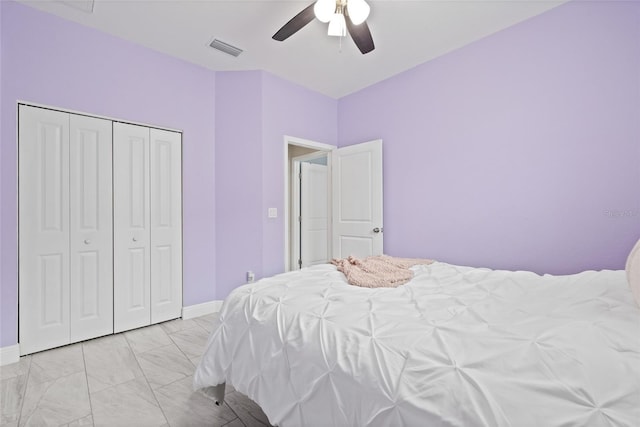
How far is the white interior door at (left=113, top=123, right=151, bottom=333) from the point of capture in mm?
2637

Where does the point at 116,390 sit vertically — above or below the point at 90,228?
below

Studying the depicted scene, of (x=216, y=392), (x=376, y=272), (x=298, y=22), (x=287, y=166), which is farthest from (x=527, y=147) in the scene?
(x=216, y=392)

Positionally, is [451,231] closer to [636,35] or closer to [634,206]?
[634,206]

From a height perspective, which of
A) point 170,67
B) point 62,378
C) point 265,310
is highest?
point 170,67

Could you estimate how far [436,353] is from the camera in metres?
0.81

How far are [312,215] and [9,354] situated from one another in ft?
12.2

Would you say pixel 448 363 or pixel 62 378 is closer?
pixel 448 363

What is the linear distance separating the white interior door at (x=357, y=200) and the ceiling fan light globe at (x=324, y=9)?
1.68m

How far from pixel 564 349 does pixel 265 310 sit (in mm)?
1062

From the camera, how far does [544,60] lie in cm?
228

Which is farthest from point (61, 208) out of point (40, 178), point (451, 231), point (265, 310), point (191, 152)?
point (451, 231)

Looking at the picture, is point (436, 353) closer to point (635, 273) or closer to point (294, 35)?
point (635, 273)

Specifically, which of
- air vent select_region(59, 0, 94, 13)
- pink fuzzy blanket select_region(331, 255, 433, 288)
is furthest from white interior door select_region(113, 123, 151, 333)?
pink fuzzy blanket select_region(331, 255, 433, 288)

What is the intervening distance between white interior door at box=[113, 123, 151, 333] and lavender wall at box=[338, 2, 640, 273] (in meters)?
2.66
